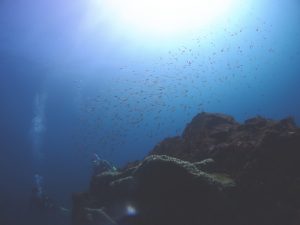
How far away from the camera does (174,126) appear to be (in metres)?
98.8

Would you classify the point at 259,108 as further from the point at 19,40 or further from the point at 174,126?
the point at 19,40

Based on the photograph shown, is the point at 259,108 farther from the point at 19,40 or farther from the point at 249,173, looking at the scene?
the point at 249,173

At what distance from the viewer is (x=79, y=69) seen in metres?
50.0

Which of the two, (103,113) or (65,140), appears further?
(103,113)

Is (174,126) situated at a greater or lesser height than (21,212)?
greater

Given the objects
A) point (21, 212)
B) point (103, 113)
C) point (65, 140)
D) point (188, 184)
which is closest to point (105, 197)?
point (188, 184)

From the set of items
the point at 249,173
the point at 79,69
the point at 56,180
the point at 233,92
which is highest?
the point at 233,92

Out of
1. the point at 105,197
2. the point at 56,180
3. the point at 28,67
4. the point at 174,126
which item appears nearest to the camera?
the point at 105,197

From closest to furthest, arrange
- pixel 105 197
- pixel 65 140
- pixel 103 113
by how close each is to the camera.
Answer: pixel 105 197, pixel 65 140, pixel 103 113

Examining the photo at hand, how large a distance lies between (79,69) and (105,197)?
1544 inches

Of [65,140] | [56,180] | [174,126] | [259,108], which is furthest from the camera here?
[174,126]

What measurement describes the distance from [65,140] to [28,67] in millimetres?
28180

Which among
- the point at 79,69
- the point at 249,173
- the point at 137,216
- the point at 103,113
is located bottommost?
the point at 137,216

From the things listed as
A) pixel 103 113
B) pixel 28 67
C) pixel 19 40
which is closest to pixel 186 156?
pixel 19 40
